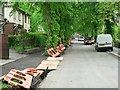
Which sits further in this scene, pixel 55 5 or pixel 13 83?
pixel 55 5

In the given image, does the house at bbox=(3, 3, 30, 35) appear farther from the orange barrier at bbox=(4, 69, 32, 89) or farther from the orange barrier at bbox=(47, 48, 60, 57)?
the orange barrier at bbox=(4, 69, 32, 89)

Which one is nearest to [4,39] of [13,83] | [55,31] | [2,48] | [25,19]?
[2,48]

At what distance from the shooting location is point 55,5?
1169 inches

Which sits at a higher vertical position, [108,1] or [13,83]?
[108,1]

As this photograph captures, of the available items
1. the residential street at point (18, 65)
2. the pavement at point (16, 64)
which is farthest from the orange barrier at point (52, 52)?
the residential street at point (18, 65)

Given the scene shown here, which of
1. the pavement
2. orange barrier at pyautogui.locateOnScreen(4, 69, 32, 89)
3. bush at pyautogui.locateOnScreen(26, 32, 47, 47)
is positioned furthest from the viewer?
bush at pyautogui.locateOnScreen(26, 32, 47, 47)

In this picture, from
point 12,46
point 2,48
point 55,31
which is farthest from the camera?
point 12,46

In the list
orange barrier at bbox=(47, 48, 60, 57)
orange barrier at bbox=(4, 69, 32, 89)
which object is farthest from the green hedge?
orange barrier at bbox=(4, 69, 32, 89)

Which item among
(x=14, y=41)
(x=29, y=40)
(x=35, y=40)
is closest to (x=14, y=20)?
(x=35, y=40)

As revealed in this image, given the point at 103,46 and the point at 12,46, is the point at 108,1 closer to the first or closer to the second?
the point at 103,46

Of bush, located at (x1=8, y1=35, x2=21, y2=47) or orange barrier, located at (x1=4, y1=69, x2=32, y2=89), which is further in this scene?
bush, located at (x1=8, y1=35, x2=21, y2=47)

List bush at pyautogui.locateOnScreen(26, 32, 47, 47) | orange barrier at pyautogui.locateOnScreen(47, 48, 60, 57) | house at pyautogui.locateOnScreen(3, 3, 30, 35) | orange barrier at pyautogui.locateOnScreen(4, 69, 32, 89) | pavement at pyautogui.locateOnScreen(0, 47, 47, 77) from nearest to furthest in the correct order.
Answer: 1. orange barrier at pyautogui.locateOnScreen(4, 69, 32, 89)
2. pavement at pyautogui.locateOnScreen(0, 47, 47, 77)
3. orange barrier at pyautogui.locateOnScreen(47, 48, 60, 57)
4. bush at pyautogui.locateOnScreen(26, 32, 47, 47)
5. house at pyautogui.locateOnScreen(3, 3, 30, 35)

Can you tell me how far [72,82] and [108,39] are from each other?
24.3 m

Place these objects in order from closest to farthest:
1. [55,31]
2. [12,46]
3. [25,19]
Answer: [55,31] < [12,46] < [25,19]
